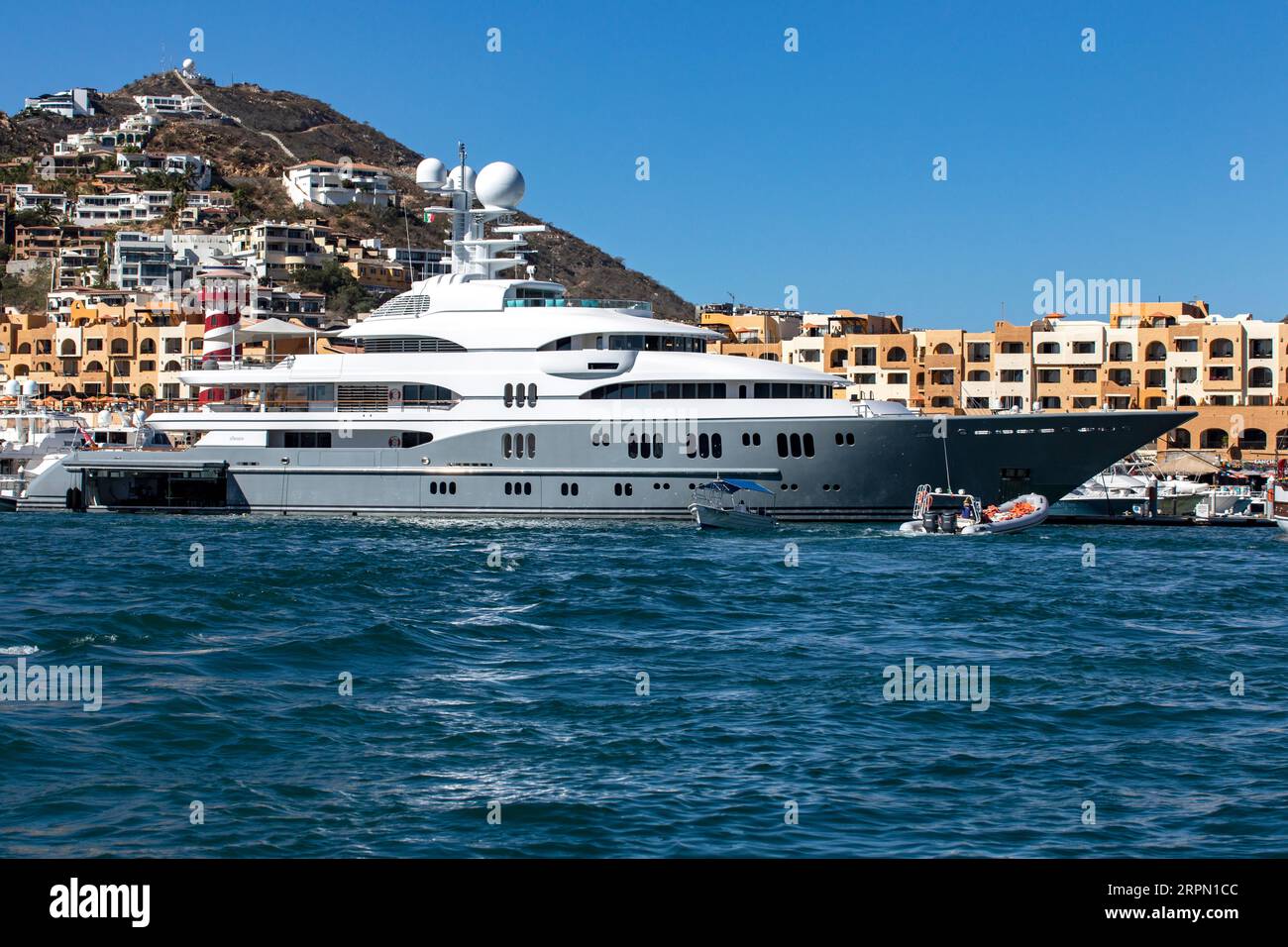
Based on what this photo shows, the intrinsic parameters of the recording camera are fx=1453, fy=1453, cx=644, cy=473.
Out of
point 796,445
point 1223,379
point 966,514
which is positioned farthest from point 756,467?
point 1223,379

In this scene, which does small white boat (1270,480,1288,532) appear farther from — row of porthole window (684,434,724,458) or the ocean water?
row of porthole window (684,434,724,458)

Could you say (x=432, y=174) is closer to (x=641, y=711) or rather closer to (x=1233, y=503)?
(x=1233, y=503)

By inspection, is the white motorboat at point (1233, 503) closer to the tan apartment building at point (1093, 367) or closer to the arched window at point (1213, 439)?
the arched window at point (1213, 439)

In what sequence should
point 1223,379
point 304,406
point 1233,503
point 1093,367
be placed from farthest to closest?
point 1093,367 → point 1223,379 → point 1233,503 → point 304,406

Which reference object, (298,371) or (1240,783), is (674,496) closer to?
(298,371)

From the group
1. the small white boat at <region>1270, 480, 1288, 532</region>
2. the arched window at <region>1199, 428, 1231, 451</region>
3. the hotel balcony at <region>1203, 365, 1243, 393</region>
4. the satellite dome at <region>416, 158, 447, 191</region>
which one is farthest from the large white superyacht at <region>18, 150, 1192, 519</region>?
the hotel balcony at <region>1203, 365, 1243, 393</region>

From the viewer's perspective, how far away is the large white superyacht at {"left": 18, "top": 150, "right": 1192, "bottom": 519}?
126 feet

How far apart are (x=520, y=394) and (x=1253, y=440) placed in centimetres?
4826

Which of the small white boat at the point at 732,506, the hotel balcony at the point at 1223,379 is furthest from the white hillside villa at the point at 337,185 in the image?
the small white boat at the point at 732,506

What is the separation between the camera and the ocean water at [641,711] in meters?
11.6

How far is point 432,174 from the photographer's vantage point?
4803cm

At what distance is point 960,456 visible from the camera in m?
38.6

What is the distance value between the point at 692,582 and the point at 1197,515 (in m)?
25.2
